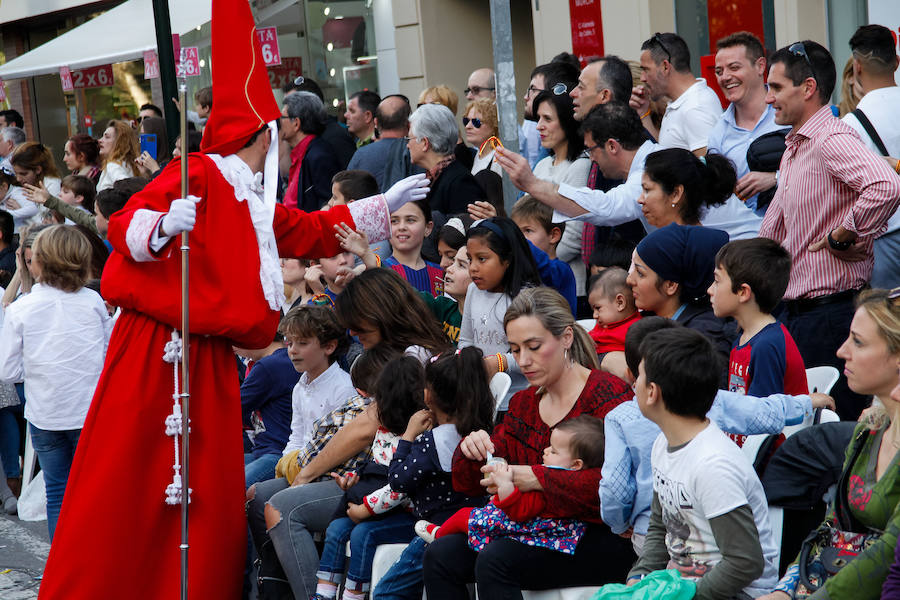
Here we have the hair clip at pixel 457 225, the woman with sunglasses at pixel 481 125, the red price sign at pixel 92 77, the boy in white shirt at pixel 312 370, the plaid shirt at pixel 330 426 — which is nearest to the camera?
the plaid shirt at pixel 330 426

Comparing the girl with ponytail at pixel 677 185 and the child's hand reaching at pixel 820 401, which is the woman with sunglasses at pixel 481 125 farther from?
the child's hand reaching at pixel 820 401

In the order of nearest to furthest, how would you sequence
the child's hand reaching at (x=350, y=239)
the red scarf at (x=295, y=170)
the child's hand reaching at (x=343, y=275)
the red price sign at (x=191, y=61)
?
the child's hand reaching at (x=350, y=239)
the child's hand reaching at (x=343, y=275)
the red scarf at (x=295, y=170)
the red price sign at (x=191, y=61)

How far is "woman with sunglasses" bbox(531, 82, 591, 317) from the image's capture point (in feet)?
20.0

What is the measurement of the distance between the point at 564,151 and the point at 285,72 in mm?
9328

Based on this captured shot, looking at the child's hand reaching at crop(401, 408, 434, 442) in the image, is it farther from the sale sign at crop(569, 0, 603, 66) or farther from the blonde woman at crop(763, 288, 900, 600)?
the sale sign at crop(569, 0, 603, 66)

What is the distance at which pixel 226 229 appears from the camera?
4730 millimetres

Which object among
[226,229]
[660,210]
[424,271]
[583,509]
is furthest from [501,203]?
[583,509]

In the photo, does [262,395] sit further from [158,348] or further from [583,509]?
[583,509]

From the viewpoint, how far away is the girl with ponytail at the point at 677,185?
5039 millimetres

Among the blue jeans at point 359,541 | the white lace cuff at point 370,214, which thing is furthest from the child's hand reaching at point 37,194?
the blue jeans at point 359,541

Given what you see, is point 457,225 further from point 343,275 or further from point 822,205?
point 822,205

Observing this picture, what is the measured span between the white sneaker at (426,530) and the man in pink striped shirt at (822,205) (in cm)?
168

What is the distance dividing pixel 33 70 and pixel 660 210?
12010 mm

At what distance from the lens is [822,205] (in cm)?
476
